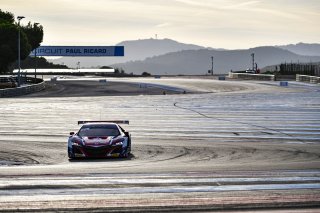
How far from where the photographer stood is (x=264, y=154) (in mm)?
17812

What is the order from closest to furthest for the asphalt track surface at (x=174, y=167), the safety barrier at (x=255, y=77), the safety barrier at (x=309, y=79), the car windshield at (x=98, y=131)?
the asphalt track surface at (x=174, y=167) → the car windshield at (x=98, y=131) → the safety barrier at (x=309, y=79) → the safety barrier at (x=255, y=77)

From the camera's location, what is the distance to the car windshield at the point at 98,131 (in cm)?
1789

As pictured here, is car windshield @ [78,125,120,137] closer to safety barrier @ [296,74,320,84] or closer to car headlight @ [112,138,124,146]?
car headlight @ [112,138,124,146]

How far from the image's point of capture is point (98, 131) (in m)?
18.1

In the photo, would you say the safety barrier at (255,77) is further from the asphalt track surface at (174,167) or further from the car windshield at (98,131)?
the car windshield at (98,131)

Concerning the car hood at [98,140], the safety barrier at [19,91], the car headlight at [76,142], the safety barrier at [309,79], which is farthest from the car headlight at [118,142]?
the safety barrier at [309,79]

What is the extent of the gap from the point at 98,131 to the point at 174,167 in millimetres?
4121

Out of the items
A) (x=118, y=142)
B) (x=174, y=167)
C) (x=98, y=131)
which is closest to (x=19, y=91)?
(x=98, y=131)

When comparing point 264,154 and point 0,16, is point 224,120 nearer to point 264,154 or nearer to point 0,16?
point 264,154

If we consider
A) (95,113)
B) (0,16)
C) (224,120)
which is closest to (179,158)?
(224,120)

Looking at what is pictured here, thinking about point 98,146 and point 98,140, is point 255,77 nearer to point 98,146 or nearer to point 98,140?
point 98,140

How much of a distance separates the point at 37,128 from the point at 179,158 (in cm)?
1153

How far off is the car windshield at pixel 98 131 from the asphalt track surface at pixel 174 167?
939 mm

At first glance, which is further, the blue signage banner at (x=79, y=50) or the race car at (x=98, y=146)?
the blue signage banner at (x=79, y=50)
